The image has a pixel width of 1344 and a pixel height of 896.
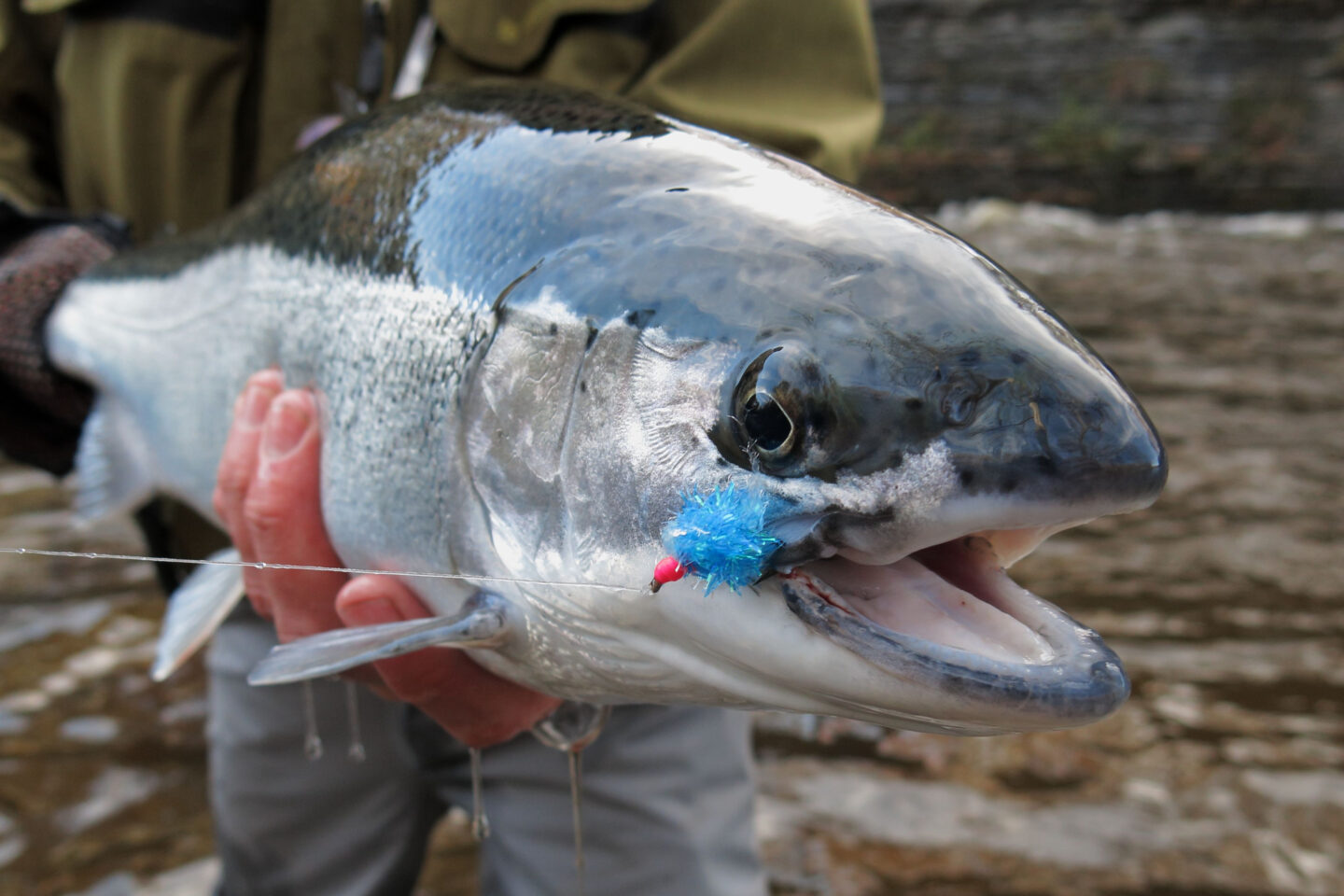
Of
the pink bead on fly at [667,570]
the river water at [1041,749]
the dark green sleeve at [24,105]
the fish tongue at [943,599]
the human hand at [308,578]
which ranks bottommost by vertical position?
the river water at [1041,749]

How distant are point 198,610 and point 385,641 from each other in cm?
76

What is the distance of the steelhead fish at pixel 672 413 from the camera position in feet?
3.04

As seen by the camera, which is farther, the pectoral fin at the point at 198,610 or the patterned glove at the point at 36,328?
the patterned glove at the point at 36,328

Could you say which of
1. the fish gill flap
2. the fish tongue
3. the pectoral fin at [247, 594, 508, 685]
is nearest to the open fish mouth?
the fish tongue

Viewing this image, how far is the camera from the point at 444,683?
156 cm

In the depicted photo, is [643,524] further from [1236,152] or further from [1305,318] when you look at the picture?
[1236,152]

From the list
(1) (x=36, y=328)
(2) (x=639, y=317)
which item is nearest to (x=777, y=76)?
(2) (x=639, y=317)

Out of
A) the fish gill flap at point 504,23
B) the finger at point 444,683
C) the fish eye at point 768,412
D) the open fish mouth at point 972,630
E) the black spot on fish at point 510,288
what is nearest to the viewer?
the open fish mouth at point 972,630

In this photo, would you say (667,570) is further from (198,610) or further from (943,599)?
(198,610)

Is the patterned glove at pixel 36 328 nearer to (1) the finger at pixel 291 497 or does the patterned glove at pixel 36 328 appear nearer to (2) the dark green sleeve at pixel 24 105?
(2) the dark green sleeve at pixel 24 105

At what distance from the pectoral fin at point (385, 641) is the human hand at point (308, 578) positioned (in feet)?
0.51

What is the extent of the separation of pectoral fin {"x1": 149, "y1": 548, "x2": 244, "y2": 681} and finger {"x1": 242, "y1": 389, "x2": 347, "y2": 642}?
0.59 feet

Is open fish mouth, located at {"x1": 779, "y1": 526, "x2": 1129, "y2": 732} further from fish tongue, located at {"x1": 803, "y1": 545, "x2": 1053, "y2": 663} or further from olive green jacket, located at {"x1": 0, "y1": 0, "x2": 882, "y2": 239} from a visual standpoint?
olive green jacket, located at {"x1": 0, "y1": 0, "x2": 882, "y2": 239}

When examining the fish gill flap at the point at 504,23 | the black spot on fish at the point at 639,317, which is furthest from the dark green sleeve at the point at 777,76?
the black spot on fish at the point at 639,317
